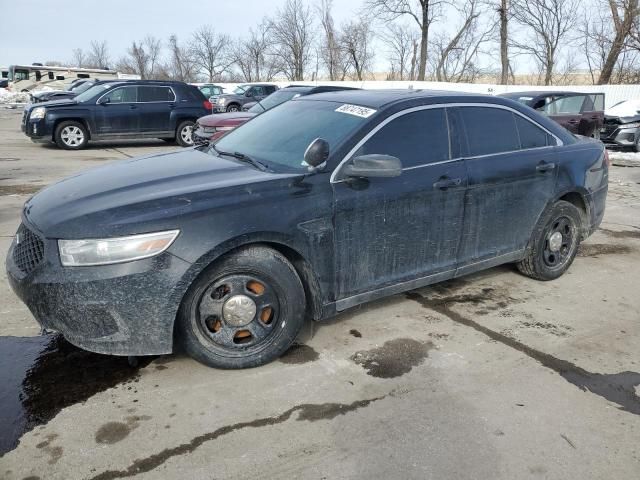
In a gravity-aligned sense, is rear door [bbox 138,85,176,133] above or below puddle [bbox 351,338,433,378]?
above

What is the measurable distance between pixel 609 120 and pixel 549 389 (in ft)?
46.9

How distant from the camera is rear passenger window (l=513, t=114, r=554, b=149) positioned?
4.41m

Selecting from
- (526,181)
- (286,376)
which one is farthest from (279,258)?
(526,181)

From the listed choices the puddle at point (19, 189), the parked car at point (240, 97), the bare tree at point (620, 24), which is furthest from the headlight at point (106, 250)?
the bare tree at point (620, 24)

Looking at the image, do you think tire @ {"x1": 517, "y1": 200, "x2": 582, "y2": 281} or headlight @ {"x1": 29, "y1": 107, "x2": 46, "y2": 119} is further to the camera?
headlight @ {"x1": 29, "y1": 107, "x2": 46, "y2": 119}

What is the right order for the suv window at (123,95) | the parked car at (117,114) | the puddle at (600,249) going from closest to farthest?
1. the puddle at (600,249)
2. the parked car at (117,114)
3. the suv window at (123,95)

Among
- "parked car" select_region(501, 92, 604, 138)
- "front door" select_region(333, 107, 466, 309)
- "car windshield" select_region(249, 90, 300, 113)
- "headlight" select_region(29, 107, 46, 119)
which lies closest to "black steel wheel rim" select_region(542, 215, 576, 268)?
"front door" select_region(333, 107, 466, 309)

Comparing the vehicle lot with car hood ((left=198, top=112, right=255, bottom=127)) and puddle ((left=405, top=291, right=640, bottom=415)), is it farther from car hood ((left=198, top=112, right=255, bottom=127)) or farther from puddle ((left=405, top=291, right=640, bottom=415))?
car hood ((left=198, top=112, right=255, bottom=127))

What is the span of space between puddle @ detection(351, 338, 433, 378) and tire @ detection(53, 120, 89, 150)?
12.5 meters

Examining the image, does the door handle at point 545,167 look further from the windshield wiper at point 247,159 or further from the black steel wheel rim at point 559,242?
the windshield wiper at point 247,159

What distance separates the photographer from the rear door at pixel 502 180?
13.2ft

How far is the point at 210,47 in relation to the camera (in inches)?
2744

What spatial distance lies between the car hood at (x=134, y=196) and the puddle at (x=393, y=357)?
1245mm

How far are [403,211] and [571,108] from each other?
40.0 ft
